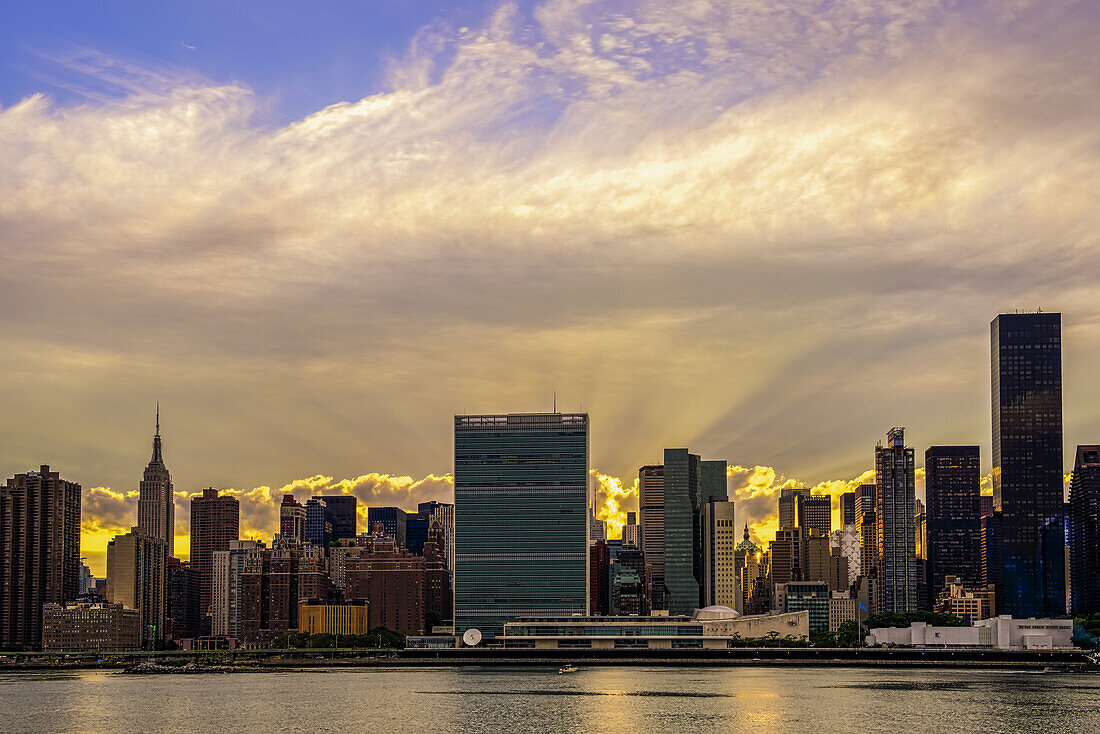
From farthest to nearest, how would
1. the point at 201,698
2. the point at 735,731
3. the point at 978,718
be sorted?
the point at 201,698 < the point at 978,718 < the point at 735,731

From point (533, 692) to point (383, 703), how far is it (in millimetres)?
26784

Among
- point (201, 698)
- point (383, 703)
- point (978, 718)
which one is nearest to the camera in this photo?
point (978, 718)

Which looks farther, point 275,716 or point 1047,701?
point 1047,701

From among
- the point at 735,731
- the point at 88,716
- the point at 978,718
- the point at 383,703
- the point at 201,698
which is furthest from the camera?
the point at 201,698

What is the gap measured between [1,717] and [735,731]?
86156mm

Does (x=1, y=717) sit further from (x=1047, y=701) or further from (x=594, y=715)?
(x=1047, y=701)

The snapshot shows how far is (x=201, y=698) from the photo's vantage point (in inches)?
7677

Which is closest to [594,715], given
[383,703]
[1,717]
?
[383,703]

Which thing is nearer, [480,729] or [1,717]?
[480,729]

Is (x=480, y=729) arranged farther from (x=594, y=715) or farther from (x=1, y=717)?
(x=1, y=717)

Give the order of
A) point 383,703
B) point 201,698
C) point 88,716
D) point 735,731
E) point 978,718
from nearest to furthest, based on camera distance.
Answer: point 735,731 → point 978,718 → point 88,716 → point 383,703 → point 201,698

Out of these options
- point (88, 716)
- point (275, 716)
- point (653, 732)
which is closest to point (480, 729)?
point (653, 732)

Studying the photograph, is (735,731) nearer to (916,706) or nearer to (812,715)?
(812,715)

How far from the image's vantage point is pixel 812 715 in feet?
513
